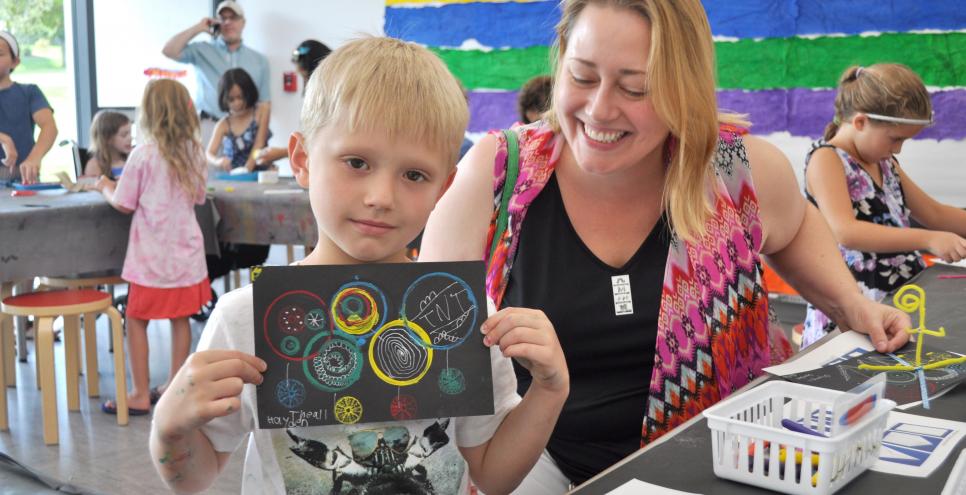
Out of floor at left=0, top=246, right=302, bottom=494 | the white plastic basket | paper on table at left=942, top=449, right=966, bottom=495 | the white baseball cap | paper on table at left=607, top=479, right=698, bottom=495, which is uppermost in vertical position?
the white baseball cap

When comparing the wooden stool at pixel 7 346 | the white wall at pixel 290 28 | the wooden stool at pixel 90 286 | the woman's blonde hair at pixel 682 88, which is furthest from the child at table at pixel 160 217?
the white wall at pixel 290 28

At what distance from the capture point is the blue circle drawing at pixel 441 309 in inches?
45.4

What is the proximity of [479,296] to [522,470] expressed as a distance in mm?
269

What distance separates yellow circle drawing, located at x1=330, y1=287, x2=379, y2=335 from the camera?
114cm

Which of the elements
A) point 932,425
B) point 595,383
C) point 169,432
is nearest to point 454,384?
point 169,432

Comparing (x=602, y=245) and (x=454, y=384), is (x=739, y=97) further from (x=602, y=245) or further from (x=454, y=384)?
(x=454, y=384)

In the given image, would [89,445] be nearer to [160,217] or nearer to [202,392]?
[160,217]

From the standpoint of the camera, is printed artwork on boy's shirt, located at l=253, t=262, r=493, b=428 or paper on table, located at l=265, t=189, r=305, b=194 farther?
paper on table, located at l=265, t=189, r=305, b=194

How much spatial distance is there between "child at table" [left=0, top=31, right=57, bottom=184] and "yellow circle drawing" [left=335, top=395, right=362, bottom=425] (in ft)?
13.8

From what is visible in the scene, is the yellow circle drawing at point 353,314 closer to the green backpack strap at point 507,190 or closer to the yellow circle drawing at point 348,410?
the yellow circle drawing at point 348,410

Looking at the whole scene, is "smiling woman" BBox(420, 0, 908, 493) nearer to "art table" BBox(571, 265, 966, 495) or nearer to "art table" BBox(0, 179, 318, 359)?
"art table" BBox(571, 265, 966, 495)

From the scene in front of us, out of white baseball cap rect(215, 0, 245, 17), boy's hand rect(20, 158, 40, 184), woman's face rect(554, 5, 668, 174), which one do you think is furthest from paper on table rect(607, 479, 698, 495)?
white baseball cap rect(215, 0, 245, 17)

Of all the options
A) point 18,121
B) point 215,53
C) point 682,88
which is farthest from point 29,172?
point 682,88

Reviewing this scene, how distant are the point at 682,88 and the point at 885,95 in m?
1.57
